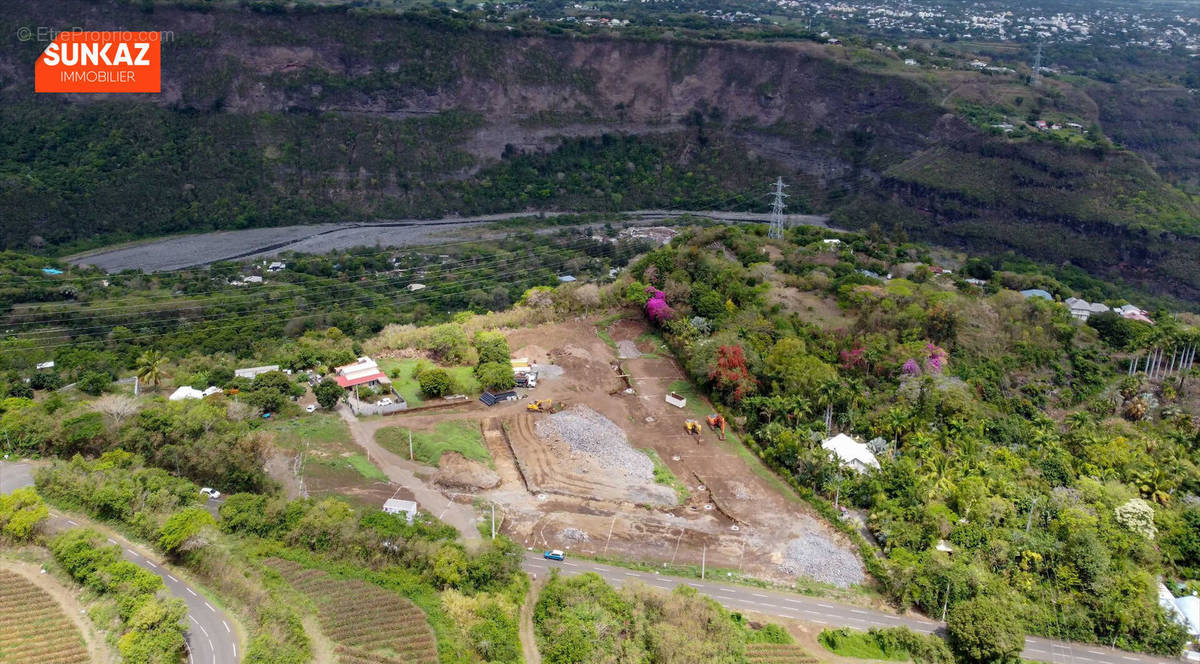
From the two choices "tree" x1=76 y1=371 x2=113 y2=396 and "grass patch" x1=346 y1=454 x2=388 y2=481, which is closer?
"grass patch" x1=346 y1=454 x2=388 y2=481

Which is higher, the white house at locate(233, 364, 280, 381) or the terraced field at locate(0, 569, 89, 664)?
the white house at locate(233, 364, 280, 381)

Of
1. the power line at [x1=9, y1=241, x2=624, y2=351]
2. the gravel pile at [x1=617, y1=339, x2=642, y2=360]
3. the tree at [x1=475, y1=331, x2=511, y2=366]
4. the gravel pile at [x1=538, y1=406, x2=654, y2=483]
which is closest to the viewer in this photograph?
the gravel pile at [x1=538, y1=406, x2=654, y2=483]

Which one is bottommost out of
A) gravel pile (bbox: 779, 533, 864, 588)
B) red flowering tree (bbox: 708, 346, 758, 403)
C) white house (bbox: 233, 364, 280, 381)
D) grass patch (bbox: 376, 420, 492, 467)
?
grass patch (bbox: 376, 420, 492, 467)

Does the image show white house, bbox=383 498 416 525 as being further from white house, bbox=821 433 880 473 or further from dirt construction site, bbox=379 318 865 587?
white house, bbox=821 433 880 473

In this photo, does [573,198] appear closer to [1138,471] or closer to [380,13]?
[380,13]

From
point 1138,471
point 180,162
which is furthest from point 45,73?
point 1138,471

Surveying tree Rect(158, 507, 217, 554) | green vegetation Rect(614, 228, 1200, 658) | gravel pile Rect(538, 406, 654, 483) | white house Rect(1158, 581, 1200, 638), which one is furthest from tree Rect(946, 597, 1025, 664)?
tree Rect(158, 507, 217, 554)

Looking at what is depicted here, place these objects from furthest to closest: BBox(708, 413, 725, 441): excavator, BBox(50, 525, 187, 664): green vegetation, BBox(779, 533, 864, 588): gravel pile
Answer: BBox(708, 413, 725, 441): excavator < BBox(779, 533, 864, 588): gravel pile < BBox(50, 525, 187, 664): green vegetation
